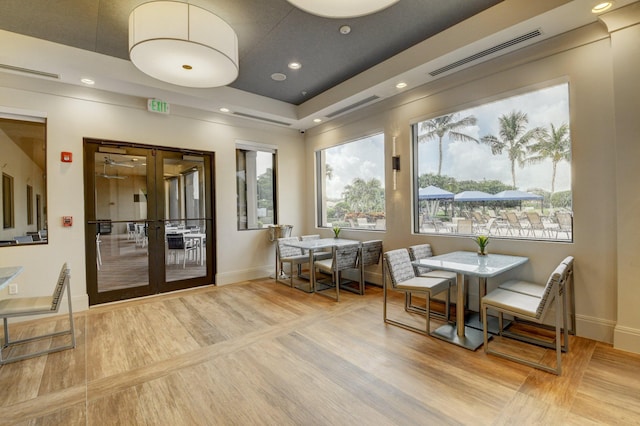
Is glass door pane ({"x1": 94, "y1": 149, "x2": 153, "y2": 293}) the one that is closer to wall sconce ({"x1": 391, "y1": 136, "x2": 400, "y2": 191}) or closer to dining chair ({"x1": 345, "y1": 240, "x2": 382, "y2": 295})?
dining chair ({"x1": 345, "y1": 240, "x2": 382, "y2": 295})

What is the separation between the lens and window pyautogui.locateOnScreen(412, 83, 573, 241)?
3.25 m

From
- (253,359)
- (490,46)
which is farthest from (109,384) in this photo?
(490,46)

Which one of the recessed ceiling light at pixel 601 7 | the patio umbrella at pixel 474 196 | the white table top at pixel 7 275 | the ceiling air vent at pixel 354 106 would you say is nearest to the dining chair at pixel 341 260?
the patio umbrella at pixel 474 196

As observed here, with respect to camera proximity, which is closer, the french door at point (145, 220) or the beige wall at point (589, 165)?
the beige wall at point (589, 165)

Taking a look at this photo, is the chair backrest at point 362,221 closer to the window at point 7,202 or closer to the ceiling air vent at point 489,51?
the ceiling air vent at point 489,51

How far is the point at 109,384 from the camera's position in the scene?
2.36 m

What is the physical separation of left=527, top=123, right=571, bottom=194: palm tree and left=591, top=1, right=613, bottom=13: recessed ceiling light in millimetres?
1042

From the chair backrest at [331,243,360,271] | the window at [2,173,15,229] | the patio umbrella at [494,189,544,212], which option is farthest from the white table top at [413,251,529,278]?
the window at [2,173,15,229]

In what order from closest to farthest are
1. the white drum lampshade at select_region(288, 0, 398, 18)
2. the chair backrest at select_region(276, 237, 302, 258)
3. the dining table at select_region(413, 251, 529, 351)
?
the white drum lampshade at select_region(288, 0, 398, 18), the dining table at select_region(413, 251, 529, 351), the chair backrest at select_region(276, 237, 302, 258)

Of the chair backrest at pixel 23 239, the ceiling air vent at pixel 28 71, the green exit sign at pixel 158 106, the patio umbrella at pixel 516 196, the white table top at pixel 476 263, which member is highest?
the ceiling air vent at pixel 28 71

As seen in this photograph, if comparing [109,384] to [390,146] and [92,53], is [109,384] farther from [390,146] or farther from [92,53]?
[390,146]

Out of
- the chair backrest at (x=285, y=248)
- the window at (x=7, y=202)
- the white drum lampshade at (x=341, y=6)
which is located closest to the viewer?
the white drum lampshade at (x=341, y=6)

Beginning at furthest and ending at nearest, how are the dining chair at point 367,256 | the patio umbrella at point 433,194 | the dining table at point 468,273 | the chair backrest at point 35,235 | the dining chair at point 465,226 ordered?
1. the dining chair at point 367,256
2. the patio umbrella at point 433,194
3. the dining chair at point 465,226
4. the chair backrest at point 35,235
5. the dining table at point 468,273

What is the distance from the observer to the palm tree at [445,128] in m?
4.07
